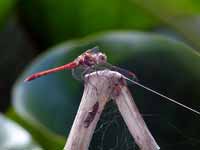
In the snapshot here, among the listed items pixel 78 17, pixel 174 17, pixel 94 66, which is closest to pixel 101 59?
pixel 94 66

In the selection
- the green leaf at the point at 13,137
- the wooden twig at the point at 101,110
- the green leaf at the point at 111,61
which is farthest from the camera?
the green leaf at the point at 13,137

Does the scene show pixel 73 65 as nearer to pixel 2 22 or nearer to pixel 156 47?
pixel 156 47

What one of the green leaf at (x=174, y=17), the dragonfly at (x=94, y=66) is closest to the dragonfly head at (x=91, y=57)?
the dragonfly at (x=94, y=66)

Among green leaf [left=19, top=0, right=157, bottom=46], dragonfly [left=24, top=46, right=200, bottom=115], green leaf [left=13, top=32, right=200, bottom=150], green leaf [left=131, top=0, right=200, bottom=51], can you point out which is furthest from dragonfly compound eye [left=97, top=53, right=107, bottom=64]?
green leaf [left=19, top=0, right=157, bottom=46]

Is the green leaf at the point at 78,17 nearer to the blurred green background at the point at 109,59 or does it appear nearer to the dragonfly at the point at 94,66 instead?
the blurred green background at the point at 109,59

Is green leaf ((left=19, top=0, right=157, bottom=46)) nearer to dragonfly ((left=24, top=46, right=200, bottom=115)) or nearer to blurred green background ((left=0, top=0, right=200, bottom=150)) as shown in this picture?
blurred green background ((left=0, top=0, right=200, bottom=150))

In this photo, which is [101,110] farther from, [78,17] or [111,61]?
[78,17]
